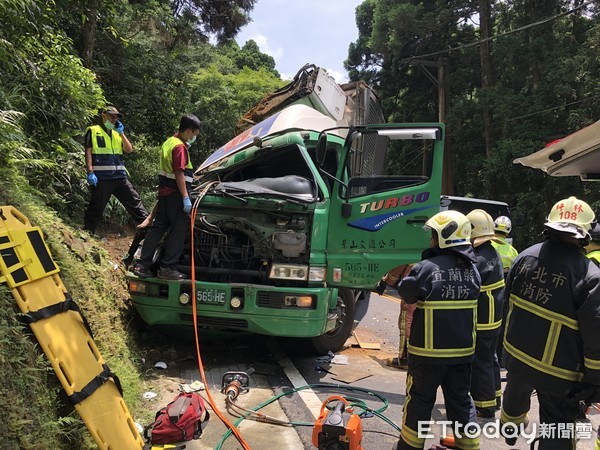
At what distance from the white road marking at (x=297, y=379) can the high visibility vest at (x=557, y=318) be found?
1596 millimetres

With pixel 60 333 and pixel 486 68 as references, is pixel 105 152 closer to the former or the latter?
pixel 60 333

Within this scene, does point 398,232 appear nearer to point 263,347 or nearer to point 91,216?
point 263,347

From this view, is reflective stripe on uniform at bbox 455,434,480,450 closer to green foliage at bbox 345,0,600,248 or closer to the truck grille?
the truck grille

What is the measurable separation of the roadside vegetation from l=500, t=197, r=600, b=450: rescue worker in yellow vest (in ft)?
8.34

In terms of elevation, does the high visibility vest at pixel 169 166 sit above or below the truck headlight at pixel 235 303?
above

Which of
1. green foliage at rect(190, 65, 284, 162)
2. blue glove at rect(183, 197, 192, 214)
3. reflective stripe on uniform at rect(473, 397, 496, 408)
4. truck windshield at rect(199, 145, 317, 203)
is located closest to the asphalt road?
reflective stripe on uniform at rect(473, 397, 496, 408)

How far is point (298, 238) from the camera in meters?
4.18

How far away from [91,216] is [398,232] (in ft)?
10.7

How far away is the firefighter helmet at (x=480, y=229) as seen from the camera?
3.65 m

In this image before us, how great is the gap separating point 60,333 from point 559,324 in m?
2.77

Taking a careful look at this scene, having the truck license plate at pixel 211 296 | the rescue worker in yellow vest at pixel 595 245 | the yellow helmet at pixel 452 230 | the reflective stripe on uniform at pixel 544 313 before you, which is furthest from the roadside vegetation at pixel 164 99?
the rescue worker in yellow vest at pixel 595 245

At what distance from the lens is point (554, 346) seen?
247 cm

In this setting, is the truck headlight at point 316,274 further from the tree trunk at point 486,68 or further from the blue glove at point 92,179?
the tree trunk at point 486,68

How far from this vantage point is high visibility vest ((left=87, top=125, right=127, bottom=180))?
4.73m
